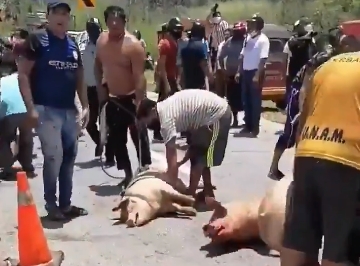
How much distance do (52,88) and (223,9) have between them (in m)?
35.6

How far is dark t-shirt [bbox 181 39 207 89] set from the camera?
1132 cm

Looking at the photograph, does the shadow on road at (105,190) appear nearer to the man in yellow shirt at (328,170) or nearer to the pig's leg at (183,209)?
the pig's leg at (183,209)

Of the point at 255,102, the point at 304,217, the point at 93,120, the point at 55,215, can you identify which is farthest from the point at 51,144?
the point at 255,102

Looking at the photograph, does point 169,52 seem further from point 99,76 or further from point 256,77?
point 99,76

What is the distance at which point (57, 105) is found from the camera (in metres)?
6.77

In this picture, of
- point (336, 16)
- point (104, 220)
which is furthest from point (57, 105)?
point (336, 16)

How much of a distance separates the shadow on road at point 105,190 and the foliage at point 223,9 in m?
16.7

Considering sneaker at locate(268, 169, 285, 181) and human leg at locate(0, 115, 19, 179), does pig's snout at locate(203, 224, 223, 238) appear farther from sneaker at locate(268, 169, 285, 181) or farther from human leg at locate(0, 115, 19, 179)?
human leg at locate(0, 115, 19, 179)

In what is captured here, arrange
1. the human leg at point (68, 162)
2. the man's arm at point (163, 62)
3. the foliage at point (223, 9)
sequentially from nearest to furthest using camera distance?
the human leg at point (68, 162) → the man's arm at point (163, 62) → the foliage at point (223, 9)

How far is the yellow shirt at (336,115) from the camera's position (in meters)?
3.69

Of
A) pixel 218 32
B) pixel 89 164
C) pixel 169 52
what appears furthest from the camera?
pixel 218 32

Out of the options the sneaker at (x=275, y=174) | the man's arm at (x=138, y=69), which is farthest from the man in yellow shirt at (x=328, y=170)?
the sneaker at (x=275, y=174)

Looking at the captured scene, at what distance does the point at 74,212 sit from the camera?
7.16 m

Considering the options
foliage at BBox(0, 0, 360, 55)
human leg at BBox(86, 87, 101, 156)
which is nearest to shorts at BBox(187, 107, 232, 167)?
human leg at BBox(86, 87, 101, 156)
